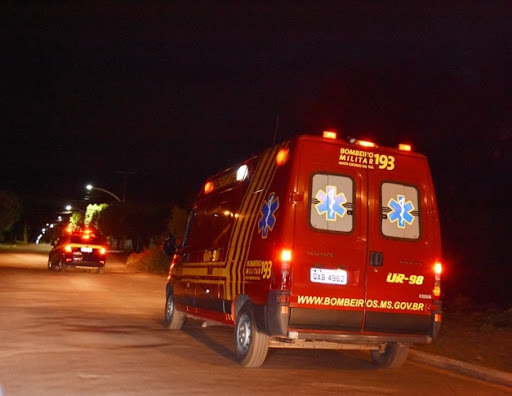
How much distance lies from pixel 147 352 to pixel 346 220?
3.39 metres

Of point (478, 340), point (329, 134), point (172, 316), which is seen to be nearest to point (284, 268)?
point (329, 134)

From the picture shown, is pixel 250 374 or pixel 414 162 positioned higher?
pixel 414 162

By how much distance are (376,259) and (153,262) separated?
2386 cm

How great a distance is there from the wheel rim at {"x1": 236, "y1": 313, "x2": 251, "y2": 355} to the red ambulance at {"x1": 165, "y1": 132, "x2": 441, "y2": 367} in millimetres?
13

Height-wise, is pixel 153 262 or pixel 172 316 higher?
pixel 153 262

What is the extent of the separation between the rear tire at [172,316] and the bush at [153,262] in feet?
58.5

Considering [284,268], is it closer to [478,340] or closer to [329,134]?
[329,134]

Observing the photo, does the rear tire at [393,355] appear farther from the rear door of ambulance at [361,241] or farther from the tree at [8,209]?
the tree at [8,209]

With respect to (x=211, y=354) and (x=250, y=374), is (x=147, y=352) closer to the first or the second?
(x=211, y=354)

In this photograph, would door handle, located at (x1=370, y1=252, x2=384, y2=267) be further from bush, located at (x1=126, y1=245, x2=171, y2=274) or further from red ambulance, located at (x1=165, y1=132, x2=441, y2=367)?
bush, located at (x1=126, y1=245, x2=171, y2=274)

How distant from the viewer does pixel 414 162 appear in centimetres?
904

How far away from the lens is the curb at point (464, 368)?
8795mm

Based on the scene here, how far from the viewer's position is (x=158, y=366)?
8.80m

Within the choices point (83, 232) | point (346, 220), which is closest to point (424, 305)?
point (346, 220)
